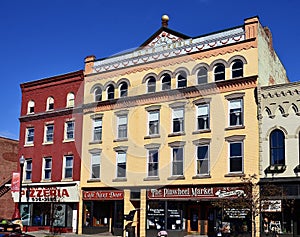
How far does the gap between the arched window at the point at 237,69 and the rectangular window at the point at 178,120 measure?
4354mm

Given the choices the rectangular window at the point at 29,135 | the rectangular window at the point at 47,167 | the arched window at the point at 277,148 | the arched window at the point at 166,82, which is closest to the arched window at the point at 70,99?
the rectangular window at the point at 29,135

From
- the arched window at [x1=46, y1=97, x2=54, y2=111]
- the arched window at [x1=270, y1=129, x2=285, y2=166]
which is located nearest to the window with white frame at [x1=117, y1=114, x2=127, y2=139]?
the arched window at [x1=46, y1=97, x2=54, y2=111]

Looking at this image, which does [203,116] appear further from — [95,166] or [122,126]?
[95,166]

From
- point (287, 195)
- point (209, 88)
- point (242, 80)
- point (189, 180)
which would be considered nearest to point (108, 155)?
point (189, 180)

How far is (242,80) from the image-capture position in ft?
98.1

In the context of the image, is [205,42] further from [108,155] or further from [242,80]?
[108,155]

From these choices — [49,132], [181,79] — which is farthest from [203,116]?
[49,132]

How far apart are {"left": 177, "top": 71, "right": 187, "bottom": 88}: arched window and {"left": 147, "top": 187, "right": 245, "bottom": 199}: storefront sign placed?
282 inches

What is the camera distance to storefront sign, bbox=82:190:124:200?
34000 mm

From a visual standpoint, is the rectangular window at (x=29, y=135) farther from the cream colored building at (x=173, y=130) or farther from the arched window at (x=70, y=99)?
the cream colored building at (x=173, y=130)

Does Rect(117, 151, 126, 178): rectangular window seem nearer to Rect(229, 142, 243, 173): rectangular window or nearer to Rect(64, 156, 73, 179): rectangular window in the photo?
Rect(64, 156, 73, 179): rectangular window

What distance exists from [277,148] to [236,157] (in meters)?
2.67

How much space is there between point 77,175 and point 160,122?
832 cm

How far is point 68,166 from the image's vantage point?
3744cm
